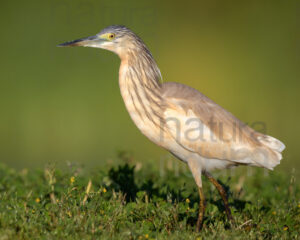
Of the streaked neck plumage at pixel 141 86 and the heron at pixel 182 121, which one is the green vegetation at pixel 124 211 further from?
the streaked neck plumage at pixel 141 86

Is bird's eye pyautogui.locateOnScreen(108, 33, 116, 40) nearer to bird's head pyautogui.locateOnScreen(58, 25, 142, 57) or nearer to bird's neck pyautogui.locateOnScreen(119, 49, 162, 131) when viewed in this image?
bird's head pyautogui.locateOnScreen(58, 25, 142, 57)

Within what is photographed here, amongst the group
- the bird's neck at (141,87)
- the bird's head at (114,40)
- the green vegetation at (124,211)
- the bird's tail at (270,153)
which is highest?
the bird's head at (114,40)

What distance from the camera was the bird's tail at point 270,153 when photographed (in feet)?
17.5

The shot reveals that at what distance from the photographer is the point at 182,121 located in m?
5.05

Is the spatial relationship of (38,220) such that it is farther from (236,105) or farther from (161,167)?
(236,105)

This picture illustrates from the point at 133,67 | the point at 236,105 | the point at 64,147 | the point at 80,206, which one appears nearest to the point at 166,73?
the point at 236,105

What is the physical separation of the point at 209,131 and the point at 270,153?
→ 0.68 metres

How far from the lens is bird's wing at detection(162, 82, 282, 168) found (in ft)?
16.6

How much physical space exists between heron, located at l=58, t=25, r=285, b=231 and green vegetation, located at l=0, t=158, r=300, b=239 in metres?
0.32

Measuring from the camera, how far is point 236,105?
34.8ft
